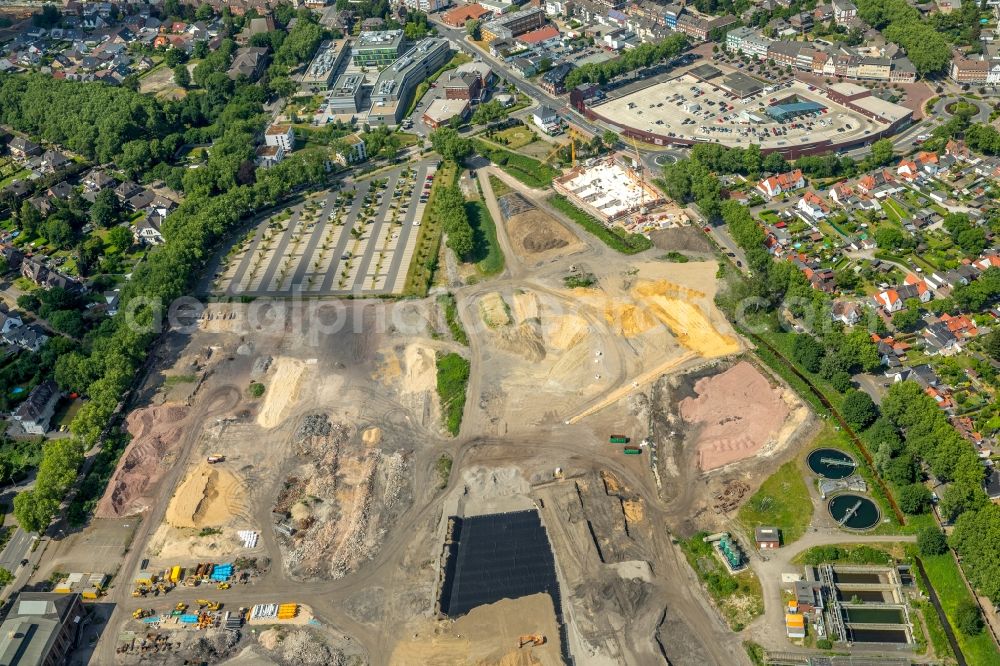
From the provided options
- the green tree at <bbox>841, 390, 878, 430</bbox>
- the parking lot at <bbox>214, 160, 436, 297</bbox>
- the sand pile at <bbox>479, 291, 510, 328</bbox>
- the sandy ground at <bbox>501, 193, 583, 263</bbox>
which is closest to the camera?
the green tree at <bbox>841, 390, 878, 430</bbox>

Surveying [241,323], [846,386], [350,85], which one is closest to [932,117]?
[846,386]

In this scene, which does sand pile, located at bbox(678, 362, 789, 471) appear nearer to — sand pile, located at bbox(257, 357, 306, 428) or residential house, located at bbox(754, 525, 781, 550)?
residential house, located at bbox(754, 525, 781, 550)

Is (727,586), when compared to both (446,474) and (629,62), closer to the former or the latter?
(446,474)

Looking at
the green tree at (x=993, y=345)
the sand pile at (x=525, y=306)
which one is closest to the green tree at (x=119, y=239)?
the sand pile at (x=525, y=306)

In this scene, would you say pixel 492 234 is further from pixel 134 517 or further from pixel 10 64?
pixel 10 64

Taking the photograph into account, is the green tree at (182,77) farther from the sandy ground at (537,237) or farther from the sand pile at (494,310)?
the sand pile at (494,310)

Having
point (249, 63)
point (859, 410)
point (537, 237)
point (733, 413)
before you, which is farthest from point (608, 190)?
point (249, 63)

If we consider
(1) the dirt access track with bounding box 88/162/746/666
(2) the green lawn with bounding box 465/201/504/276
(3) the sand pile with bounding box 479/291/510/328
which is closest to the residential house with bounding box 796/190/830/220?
(1) the dirt access track with bounding box 88/162/746/666
